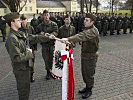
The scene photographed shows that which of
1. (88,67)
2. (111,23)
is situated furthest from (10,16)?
(111,23)

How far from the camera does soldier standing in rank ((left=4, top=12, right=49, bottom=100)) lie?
3.56 meters

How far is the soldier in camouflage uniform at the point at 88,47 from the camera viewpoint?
4.17 metres

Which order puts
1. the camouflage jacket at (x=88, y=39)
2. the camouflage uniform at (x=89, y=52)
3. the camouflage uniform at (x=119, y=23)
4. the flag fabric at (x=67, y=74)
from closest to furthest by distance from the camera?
the flag fabric at (x=67, y=74)
the camouflage jacket at (x=88, y=39)
the camouflage uniform at (x=89, y=52)
the camouflage uniform at (x=119, y=23)

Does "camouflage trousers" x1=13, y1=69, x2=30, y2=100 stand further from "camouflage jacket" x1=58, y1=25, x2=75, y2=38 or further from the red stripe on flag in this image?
"camouflage jacket" x1=58, y1=25, x2=75, y2=38

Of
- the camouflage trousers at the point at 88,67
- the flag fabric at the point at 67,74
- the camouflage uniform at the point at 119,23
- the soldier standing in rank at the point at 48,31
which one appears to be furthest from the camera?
the camouflage uniform at the point at 119,23

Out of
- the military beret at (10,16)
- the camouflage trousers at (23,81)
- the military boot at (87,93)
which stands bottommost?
the military boot at (87,93)

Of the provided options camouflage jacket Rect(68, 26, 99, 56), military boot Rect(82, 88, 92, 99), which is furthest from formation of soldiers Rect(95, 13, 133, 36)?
camouflage jacket Rect(68, 26, 99, 56)

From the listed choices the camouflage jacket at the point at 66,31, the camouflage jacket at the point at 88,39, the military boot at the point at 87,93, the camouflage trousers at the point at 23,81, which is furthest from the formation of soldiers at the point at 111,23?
the camouflage trousers at the point at 23,81

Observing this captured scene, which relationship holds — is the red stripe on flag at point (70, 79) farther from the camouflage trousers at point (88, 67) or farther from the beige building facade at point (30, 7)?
the beige building facade at point (30, 7)

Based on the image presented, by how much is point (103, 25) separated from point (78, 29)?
1.98 metres

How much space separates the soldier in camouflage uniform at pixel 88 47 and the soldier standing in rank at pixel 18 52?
89cm

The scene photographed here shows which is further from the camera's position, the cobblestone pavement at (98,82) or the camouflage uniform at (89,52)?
the cobblestone pavement at (98,82)

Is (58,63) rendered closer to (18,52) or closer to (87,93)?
(87,93)

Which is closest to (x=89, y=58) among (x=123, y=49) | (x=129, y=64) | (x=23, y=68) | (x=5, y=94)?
(x=23, y=68)
